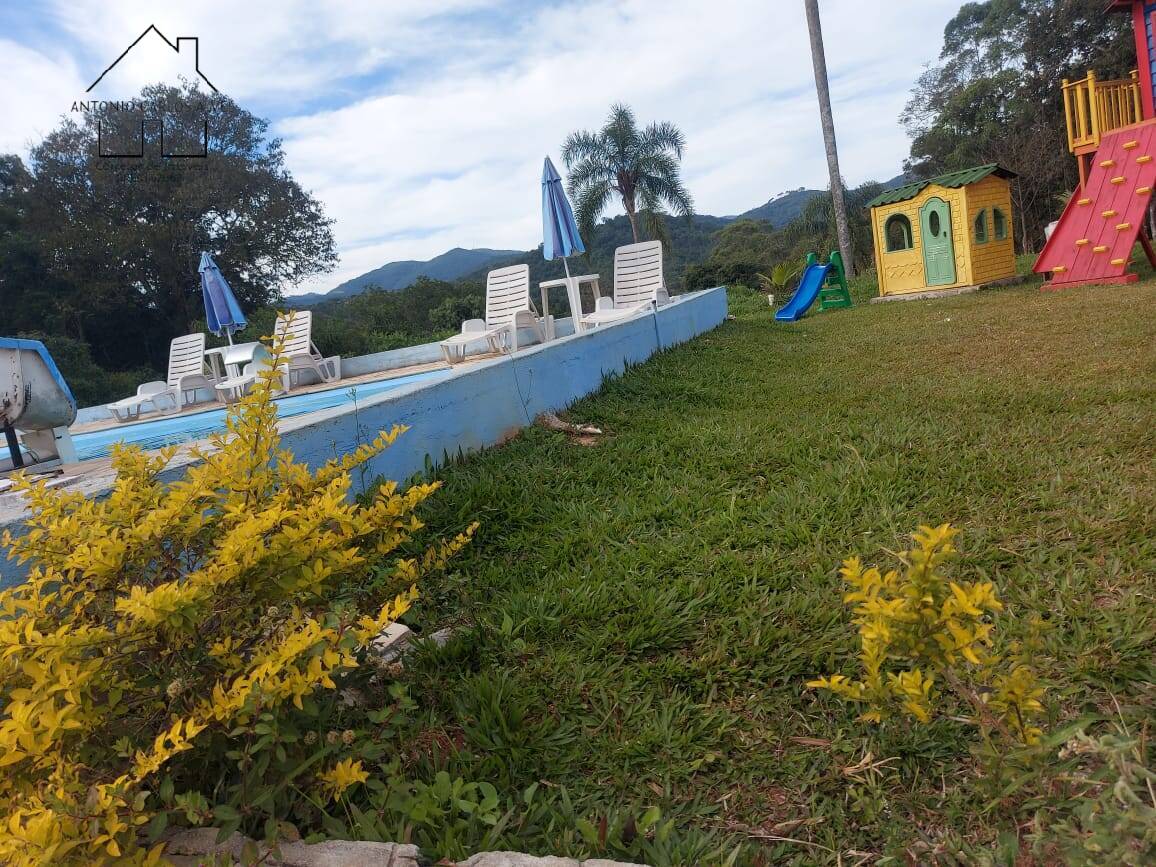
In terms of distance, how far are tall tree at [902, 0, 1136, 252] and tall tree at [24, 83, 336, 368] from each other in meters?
23.2

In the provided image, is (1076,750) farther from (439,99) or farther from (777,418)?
(439,99)

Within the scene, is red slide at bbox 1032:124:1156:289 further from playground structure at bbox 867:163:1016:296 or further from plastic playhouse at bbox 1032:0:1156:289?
playground structure at bbox 867:163:1016:296

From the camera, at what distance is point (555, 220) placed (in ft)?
29.7

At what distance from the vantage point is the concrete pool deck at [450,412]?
290cm

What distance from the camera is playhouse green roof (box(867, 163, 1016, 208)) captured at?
11.3 metres

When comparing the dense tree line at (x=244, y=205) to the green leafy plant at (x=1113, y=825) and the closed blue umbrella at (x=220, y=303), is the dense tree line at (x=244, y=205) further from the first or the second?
the green leafy plant at (x=1113, y=825)

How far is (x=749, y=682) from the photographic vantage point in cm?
208

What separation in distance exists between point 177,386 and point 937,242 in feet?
38.8

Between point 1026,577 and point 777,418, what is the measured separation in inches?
85.9

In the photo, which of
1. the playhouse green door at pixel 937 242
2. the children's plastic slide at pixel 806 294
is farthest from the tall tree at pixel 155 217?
the playhouse green door at pixel 937 242

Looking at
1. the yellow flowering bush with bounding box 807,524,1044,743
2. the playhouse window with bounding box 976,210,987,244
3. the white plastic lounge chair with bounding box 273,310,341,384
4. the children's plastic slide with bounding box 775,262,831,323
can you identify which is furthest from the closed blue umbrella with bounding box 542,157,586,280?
the yellow flowering bush with bounding box 807,524,1044,743

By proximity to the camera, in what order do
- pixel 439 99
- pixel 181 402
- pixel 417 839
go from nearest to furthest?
pixel 417 839, pixel 181 402, pixel 439 99

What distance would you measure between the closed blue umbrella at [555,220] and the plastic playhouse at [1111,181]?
21.1 feet

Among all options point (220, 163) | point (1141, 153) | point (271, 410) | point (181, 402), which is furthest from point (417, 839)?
point (220, 163)
